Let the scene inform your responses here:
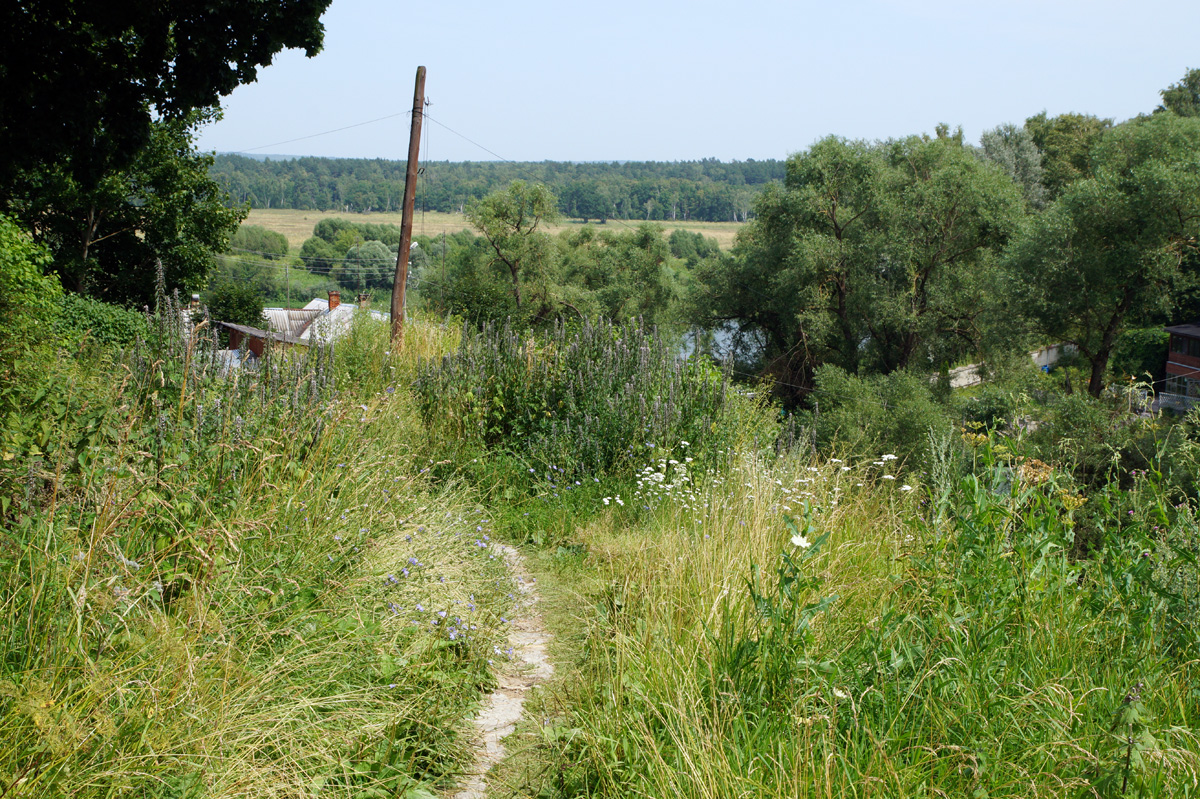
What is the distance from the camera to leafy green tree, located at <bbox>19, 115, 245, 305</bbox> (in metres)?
21.4

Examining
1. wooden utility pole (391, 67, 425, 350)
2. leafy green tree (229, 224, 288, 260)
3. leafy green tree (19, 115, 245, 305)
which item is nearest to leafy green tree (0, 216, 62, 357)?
wooden utility pole (391, 67, 425, 350)

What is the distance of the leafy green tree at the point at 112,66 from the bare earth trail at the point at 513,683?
2954 millimetres

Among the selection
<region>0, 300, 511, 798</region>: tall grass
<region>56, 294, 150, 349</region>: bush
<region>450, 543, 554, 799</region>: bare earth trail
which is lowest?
<region>56, 294, 150, 349</region>: bush

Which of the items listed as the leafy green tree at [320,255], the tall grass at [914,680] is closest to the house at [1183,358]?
the tall grass at [914,680]

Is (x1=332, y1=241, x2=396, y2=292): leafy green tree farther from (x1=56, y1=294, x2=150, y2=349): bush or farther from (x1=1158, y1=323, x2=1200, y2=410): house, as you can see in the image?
(x1=1158, y1=323, x2=1200, y2=410): house

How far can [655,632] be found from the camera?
297 cm

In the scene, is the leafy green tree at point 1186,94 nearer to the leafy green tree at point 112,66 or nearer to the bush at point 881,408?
the bush at point 881,408

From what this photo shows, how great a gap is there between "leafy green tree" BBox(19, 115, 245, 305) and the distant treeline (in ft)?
92.7

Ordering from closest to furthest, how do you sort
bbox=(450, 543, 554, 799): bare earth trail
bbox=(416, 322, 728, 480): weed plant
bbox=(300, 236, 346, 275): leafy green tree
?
bbox=(450, 543, 554, 799): bare earth trail, bbox=(416, 322, 728, 480): weed plant, bbox=(300, 236, 346, 275): leafy green tree

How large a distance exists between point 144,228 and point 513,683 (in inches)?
923

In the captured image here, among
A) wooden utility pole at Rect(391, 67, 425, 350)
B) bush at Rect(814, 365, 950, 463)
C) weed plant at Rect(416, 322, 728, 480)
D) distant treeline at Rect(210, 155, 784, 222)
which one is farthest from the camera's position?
distant treeline at Rect(210, 155, 784, 222)

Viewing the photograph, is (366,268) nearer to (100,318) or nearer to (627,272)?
(627,272)

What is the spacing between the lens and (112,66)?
13.7 feet

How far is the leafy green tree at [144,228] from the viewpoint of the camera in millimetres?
21359
